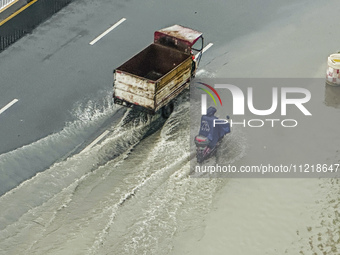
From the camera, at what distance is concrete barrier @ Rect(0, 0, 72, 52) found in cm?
3612

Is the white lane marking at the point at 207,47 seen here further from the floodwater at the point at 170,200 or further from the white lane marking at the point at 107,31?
the white lane marking at the point at 107,31

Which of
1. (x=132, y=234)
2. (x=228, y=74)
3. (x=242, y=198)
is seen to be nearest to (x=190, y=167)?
(x=242, y=198)

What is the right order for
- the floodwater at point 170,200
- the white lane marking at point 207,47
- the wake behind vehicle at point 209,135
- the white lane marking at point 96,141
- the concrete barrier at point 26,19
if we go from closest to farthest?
the floodwater at point 170,200 → the wake behind vehicle at point 209,135 → the white lane marking at point 96,141 → the white lane marking at point 207,47 → the concrete barrier at point 26,19

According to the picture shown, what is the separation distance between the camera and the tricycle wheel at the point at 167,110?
104 feet

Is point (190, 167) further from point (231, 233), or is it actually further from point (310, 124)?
point (310, 124)

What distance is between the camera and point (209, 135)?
29.3 meters

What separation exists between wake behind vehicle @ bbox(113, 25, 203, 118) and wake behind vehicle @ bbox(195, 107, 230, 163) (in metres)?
2.00

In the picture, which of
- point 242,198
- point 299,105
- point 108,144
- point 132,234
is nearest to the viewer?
point 132,234

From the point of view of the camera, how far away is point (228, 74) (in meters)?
34.5

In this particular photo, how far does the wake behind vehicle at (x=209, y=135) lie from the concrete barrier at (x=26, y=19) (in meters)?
10.6

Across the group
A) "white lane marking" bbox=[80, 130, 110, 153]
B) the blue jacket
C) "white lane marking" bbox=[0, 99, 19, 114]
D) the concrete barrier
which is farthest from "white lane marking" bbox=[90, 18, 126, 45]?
the blue jacket

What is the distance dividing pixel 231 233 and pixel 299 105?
25.3ft

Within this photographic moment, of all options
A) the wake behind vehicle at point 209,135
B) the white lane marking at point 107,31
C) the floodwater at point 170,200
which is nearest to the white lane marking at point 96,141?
the floodwater at point 170,200

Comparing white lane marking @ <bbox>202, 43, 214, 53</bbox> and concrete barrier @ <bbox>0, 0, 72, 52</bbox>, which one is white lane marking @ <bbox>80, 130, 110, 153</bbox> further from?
concrete barrier @ <bbox>0, 0, 72, 52</bbox>
